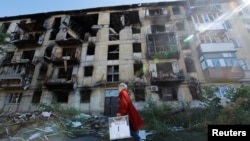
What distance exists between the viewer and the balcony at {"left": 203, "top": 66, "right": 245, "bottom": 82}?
60.5 feet

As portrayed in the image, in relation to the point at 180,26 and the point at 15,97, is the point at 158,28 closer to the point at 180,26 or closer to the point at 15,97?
the point at 180,26

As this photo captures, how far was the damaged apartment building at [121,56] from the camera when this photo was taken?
1909 centimetres

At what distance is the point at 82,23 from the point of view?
26.5 metres

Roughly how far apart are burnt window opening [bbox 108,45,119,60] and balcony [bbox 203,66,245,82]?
10.1 m

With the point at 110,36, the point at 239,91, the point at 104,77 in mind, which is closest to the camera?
the point at 239,91

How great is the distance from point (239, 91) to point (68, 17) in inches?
881

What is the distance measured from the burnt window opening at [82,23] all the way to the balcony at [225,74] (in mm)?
16000

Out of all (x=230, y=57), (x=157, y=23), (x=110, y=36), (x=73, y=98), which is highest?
(x=157, y=23)

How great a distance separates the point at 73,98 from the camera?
63.9 ft

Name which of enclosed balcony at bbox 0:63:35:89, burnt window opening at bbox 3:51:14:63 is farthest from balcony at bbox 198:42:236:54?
burnt window opening at bbox 3:51:14:63

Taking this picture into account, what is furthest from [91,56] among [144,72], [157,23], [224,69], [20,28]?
[224,69]

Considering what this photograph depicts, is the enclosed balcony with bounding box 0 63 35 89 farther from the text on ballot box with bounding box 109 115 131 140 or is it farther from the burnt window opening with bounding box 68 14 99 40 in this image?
the text on ballot box with bounding box 109 115 131 140

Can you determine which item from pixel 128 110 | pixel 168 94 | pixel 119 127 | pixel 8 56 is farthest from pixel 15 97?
pixel 119 127

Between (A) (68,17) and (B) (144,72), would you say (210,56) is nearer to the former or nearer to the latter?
(B) (144,72)
